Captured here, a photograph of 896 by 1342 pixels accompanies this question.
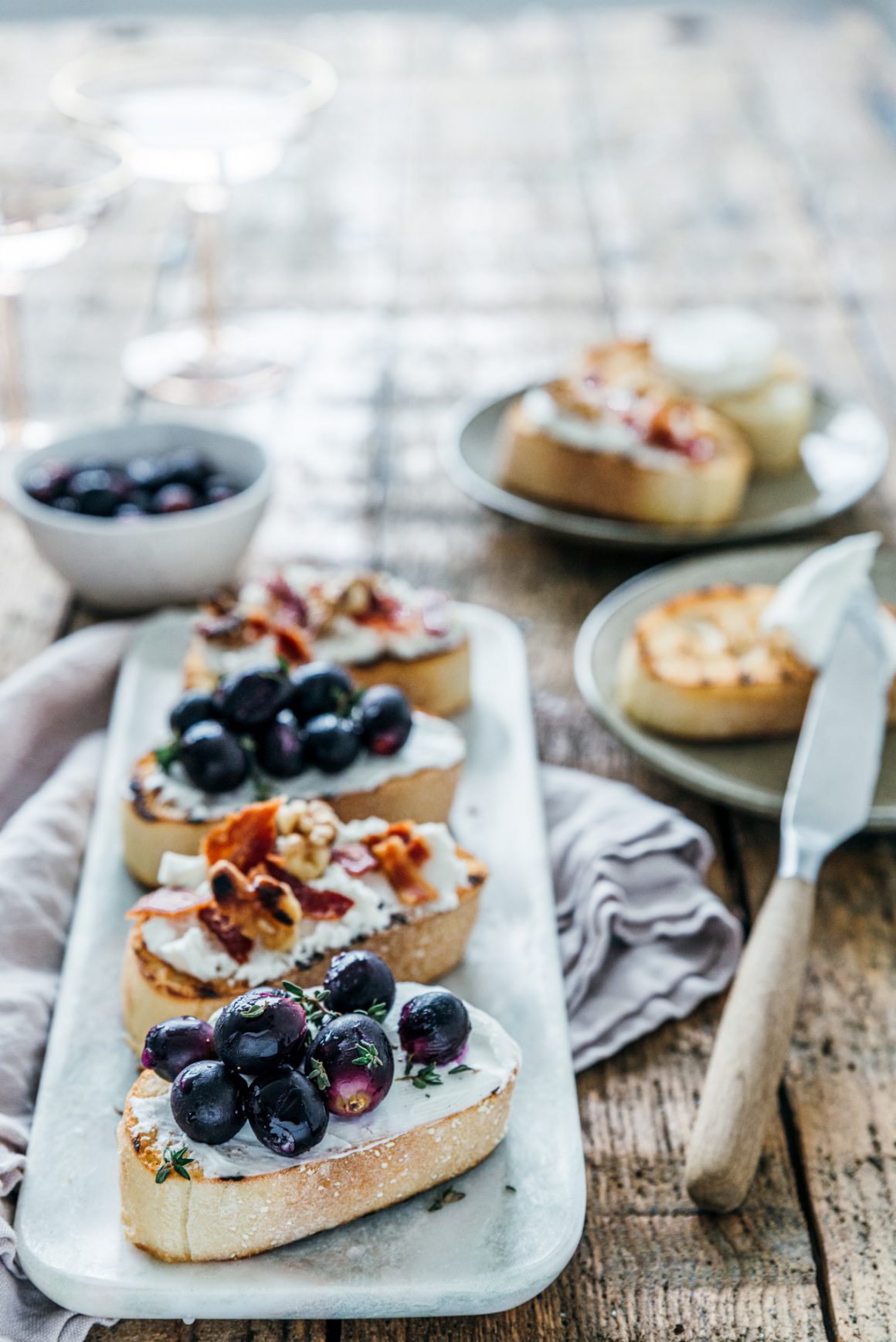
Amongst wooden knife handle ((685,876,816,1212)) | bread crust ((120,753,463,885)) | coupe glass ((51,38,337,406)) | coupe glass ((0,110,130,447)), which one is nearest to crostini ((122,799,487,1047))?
bread crust ((120,753,463,885))

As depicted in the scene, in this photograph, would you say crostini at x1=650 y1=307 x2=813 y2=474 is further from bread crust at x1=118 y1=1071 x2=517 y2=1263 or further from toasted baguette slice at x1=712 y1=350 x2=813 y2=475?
bread crust at x1=118 y1=1071 x2=517 y2=1263

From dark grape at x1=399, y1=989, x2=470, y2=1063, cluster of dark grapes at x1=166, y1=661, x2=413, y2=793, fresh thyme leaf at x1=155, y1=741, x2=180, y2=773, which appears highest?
dark grape at x1=399, y1=989, x2=470, y2=1063

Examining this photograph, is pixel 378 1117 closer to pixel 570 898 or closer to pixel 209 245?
pixel 570 898

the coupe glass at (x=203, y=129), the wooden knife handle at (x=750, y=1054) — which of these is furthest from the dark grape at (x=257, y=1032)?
the coupe glass at (x=203, y=129)

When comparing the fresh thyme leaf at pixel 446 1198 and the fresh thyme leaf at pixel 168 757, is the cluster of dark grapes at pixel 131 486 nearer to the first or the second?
the fresh thyme leaf at pixel 168 757

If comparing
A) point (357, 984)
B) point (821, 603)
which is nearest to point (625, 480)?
point (821, 603)
